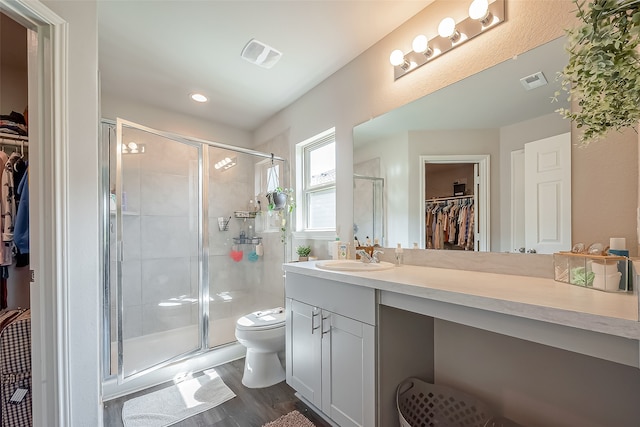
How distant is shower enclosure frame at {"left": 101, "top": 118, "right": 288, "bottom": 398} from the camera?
5.91 feet

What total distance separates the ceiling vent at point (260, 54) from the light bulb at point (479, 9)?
1.23 m

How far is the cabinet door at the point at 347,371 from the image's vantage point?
3.96ft

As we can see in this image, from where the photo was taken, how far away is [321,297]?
1.48 m

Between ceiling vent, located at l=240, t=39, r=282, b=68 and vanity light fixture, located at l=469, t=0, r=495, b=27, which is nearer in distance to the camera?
vanity light fixture, located at l=469, t=0, r=495, b=27

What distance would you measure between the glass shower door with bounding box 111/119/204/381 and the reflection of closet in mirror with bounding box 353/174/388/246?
1.59 m

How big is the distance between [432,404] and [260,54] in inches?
95.5

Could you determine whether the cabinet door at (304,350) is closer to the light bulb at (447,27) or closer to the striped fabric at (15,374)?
the striped fabric at (15,374)

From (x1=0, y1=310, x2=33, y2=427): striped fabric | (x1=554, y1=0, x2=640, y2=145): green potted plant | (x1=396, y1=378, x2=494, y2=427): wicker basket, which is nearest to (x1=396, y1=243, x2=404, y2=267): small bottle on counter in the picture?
(x1=396, y1=378, x2=494, y2=427): wicker basket

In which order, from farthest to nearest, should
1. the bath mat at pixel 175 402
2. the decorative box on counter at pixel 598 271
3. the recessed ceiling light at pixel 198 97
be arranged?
the recessed ceiling light at pixel 198 97 < the bath mat at pixel 175 402 < the decorative box on counter at pixel 598 271

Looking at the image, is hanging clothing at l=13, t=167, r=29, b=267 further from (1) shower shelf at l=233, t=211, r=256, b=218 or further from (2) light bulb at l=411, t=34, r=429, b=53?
(2) light bulb at l=411, t=34, r=429, b=53

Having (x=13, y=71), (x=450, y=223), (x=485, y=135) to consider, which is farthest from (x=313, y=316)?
(x=13, y=71)

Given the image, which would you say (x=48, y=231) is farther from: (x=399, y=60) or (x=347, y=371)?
(x=399, y=60)

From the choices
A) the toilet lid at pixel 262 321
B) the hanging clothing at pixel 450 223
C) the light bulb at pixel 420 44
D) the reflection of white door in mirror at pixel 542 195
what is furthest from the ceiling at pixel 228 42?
the toilet lid at pixel 262 321

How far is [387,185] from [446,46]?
0.84m
